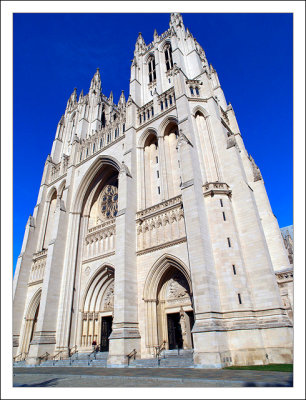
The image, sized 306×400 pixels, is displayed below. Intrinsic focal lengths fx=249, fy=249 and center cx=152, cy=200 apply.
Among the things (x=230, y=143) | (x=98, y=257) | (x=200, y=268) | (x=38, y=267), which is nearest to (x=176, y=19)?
(x=230, y=143)

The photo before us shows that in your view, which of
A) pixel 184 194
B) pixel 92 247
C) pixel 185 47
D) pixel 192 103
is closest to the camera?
pixel 184 194

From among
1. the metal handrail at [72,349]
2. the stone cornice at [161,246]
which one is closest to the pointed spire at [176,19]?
the stone cornice at [161,246]

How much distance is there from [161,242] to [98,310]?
29.0 ft

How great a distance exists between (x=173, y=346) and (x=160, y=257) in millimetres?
5273

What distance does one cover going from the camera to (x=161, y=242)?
16.1 meters

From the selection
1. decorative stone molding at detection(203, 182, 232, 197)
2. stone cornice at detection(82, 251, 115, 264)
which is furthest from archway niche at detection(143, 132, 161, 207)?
stone cornice at detection(82, 251, 115, 264)

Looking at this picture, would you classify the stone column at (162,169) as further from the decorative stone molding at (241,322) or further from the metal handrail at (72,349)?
the metal handrail at (72,349)

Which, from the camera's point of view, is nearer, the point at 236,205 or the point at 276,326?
the point at 276,326

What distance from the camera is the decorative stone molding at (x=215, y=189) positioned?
15.0 metres

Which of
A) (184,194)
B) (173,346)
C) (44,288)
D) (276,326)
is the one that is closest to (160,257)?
(184,194)

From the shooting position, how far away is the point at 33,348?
17.5 metres

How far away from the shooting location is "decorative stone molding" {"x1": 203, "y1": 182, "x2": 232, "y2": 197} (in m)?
15.0

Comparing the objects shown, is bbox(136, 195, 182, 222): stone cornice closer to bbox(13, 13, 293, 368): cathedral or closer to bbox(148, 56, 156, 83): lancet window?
bbox(13, 13, 293, 368): cathedral

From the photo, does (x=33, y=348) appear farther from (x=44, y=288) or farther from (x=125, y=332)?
(x=125, y=332)
